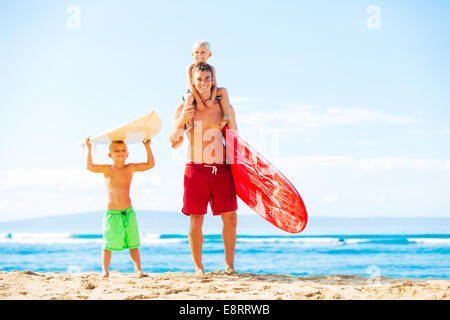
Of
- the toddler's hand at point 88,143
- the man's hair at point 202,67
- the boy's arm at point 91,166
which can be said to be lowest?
the boy's arm at point 91,166

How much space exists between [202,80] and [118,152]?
118 cm

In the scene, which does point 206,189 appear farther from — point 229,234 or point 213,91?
point 213,91

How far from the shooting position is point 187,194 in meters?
5.18

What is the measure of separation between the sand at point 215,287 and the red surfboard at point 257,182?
0.70 m

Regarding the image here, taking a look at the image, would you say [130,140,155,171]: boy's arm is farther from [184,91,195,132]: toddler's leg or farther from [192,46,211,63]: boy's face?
[192,46,211,63]: boy's face

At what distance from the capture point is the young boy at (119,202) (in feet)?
16.4

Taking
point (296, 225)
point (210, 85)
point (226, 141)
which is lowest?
point (296, 225)

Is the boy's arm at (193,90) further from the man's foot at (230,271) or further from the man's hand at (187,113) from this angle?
the man's foot at (230,271)

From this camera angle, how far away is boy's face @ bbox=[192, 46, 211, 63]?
527 cm

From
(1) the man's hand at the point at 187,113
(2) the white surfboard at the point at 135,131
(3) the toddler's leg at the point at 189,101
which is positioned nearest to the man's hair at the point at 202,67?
(3) the toddler's leg at the point at 189,101

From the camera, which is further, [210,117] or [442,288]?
[210,117]
